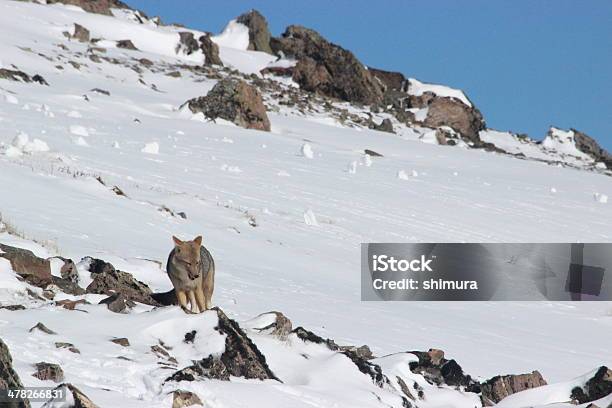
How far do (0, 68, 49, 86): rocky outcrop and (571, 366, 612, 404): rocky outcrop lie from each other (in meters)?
30.7

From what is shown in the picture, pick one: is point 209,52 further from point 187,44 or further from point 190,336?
point 190,336

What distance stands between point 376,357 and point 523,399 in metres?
1.63

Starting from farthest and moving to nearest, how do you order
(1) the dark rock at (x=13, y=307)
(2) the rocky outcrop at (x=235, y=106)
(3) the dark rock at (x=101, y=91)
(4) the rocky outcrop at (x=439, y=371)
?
(3) the dark rock at (x=101, y=91)
(2) the rocky outcrop at (x=235, y=106)
(4) the rocky outcrop at (x=439, y=371)
(1) the dark rock at (x=13, y=307)

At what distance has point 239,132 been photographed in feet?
109

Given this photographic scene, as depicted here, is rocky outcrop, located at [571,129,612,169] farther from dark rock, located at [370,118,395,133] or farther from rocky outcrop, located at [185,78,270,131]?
rocky outcrop, located at [185,78,270,131]

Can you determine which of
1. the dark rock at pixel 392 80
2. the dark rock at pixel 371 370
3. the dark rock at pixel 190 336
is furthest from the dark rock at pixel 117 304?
the dark rock at pixel 392 80

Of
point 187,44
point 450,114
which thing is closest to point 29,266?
point 450,114

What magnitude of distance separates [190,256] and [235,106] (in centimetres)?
2838

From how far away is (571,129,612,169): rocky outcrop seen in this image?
208 ft

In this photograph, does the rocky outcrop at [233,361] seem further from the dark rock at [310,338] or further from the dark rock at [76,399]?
the dark rock at [76,399]

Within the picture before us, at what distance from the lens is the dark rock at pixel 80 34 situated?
5403cm

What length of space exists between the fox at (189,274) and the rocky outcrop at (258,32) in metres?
65.5

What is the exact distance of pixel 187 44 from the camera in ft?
205

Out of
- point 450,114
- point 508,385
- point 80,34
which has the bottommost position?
point 508,385
